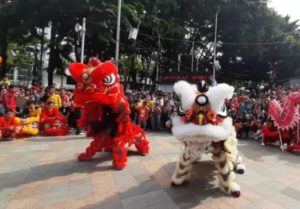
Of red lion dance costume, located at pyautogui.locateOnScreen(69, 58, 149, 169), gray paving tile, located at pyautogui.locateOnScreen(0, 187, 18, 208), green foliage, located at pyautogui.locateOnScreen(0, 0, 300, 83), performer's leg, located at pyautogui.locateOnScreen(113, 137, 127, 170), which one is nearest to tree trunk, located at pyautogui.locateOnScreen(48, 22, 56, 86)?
green foliage, located at pyautogui.locateOnScreen(0, 0, 300, 83)

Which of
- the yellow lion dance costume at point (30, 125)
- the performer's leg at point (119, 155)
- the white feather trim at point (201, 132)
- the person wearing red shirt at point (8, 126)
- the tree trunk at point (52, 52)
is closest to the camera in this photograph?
the white feather trim at point (201, 132)

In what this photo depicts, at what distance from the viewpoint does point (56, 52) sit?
22.3 metres

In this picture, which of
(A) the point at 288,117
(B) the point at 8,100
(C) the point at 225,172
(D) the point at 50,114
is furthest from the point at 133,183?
(B) the point at 8,100

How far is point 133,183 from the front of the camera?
552cm

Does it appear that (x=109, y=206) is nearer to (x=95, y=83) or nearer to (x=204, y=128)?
(x=204, y=128)

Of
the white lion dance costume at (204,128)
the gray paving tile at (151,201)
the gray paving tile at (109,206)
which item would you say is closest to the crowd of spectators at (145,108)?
the white lion dance costume at (204,128)

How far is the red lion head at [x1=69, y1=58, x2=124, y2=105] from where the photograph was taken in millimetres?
6012

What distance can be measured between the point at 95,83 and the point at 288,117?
5583 mm

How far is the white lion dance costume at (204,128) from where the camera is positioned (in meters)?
4.28

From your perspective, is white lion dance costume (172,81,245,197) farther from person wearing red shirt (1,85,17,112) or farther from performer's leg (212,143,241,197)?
person wearing red shirt (1,85,17,112)

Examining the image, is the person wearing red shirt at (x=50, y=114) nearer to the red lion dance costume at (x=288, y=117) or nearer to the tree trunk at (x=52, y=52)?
the red lion dance costume at (x=288, y=117)

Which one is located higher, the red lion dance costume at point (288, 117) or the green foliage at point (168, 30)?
the green foliage at point (168, 30)

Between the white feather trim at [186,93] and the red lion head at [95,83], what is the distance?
185 centimetres

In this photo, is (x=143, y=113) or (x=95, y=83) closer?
(x=95, y=83)
